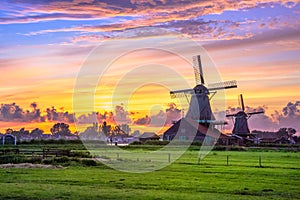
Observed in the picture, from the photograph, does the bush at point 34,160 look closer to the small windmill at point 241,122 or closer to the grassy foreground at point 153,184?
the grassy foreground at point 153,184

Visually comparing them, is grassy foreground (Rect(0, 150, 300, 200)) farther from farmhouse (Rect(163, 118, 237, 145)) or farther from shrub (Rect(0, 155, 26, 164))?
farmhouse (Rect(163, 118, 237, 145))

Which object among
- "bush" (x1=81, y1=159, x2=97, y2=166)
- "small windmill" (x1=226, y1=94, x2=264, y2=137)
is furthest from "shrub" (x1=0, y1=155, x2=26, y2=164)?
"small windmill" (x1=226, y1=94, x2=264, y2=137)

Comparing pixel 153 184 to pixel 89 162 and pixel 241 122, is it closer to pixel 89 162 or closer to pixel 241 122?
pixel 89 162

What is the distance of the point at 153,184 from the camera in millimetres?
32500

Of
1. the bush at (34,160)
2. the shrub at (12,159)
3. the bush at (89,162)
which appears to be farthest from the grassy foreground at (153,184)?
the shrub at (12,159)

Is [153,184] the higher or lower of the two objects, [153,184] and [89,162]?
the lower

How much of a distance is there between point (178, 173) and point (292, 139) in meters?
125

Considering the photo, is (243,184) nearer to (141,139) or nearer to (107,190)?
(107,190)

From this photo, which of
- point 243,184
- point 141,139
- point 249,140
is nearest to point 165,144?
point 141,139

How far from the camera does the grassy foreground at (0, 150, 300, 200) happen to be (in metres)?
27.0

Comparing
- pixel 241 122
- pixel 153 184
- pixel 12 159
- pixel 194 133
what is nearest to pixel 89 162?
pixel 12 159

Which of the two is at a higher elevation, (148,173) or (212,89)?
(212,89)

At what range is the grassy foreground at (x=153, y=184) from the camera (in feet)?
88.6

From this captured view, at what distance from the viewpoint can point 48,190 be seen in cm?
2841
